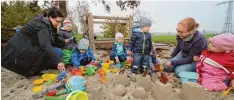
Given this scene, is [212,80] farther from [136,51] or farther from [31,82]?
[31,82]

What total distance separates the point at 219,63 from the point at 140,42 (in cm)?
108

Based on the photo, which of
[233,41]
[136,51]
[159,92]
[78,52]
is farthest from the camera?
[78,52]

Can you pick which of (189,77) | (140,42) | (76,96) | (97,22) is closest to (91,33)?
(97,22)

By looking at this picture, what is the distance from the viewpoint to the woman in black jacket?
2.64 metres

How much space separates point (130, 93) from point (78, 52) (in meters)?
1.45

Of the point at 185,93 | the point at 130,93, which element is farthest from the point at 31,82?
the point at 185,93

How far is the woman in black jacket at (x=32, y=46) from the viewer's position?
264 cm

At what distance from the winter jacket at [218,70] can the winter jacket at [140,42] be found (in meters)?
0.87

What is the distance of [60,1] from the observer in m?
7.16

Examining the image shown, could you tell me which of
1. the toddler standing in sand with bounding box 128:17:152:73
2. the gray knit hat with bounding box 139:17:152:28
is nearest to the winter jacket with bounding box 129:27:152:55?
the toddler standing in sand with bounding box 128:17:152:73

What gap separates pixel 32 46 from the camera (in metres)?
2.79

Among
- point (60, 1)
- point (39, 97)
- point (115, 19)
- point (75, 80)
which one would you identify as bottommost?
point (39, 97)

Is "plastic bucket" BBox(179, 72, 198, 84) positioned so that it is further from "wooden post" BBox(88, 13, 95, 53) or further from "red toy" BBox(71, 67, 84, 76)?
"wooden post" BBox(88, 13, 95, 53)

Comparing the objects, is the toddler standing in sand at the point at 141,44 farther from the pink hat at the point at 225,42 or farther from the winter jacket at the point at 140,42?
the pink hat at the point at 225,42
